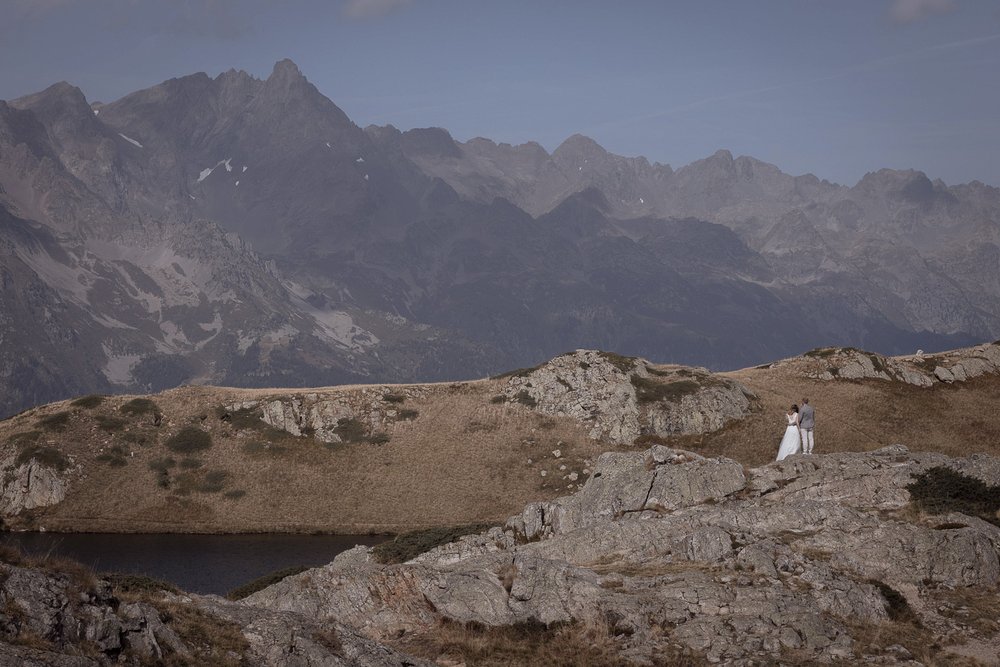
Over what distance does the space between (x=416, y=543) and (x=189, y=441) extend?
55.2 metres

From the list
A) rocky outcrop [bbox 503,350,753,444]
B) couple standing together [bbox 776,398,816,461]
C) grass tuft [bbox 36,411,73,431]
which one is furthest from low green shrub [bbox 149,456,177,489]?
couple standing together [bbox 776,398,816,461]

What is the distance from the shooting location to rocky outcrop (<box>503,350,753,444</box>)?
343ft

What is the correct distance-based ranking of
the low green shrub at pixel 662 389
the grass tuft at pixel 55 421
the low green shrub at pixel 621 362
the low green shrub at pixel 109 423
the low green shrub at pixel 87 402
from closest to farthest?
the grass tuft at pixel 55 421, the low green shrub at pixel 109 423, the low green shrub at pixel 87 402, the low green shrub at pixel 662 389, the low green shrub at pixel 621 362

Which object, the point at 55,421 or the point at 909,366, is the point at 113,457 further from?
the point at 909,366

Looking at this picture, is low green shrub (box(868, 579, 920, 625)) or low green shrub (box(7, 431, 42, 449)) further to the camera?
low green shrub (box(7, 431, 42, 449))

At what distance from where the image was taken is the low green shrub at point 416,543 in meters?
56.4

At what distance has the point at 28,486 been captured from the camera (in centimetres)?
9219

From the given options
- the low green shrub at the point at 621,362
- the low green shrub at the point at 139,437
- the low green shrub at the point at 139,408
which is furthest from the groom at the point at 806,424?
the low green shrub at the point at 139,408

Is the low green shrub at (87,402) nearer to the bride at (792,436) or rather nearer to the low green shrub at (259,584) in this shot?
the low green shrub at (259,584)

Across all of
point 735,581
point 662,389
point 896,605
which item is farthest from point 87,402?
point 896,605

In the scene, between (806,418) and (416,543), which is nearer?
(416,543)

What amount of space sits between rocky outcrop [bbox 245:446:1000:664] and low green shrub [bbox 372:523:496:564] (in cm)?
1235

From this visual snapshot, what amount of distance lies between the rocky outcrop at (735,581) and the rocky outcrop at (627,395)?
5593 cm

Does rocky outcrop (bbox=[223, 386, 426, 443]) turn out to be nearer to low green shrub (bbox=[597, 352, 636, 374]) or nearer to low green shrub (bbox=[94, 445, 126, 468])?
low green shrub (bbox=[94, 445, 126, 468])
